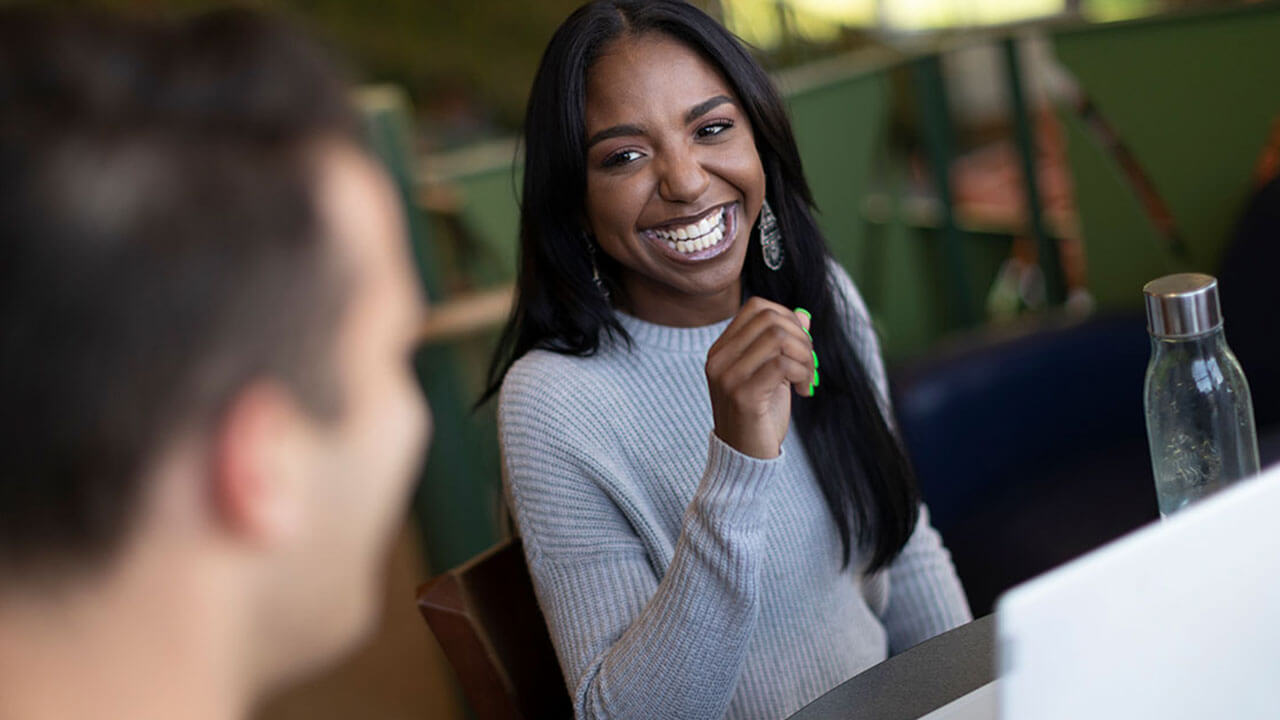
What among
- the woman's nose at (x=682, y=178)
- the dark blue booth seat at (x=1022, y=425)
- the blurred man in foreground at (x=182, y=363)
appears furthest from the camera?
the dark blue booth seat at (x=1022, y=425)

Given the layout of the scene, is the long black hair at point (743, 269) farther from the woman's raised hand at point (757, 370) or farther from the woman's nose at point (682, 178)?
the woman's raised hand at point (757, 370)

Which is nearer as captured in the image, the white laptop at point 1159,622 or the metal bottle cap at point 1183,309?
the white laptop at point 1159,622

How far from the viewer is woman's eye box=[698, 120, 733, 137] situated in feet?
3.99

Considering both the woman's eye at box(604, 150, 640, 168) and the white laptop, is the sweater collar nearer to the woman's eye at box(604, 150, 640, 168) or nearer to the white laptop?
the woman's eye at box(604, 150, 640, 168)

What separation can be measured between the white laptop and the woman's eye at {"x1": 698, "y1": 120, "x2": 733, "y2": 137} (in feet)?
2.28

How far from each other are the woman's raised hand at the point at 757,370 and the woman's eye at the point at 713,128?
25 cm

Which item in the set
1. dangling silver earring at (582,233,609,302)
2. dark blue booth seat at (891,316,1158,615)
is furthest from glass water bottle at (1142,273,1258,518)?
dark blue booth seat at (891,316,1158,615)

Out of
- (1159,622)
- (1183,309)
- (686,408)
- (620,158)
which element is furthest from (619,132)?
(1159,622)

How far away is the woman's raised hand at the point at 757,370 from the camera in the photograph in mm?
1010

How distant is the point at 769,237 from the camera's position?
4.35 ft

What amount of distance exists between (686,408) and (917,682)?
39cm

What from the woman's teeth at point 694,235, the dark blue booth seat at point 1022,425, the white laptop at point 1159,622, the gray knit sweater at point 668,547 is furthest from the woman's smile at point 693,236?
the dark blue booth seat at point 1022,425

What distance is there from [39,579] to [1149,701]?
51 cm

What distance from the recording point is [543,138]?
123cm
